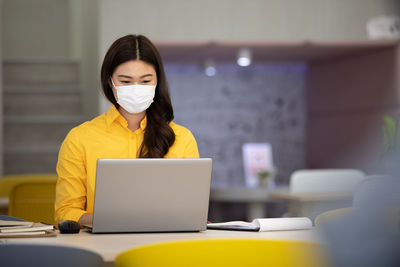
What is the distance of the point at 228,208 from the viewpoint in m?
6.48

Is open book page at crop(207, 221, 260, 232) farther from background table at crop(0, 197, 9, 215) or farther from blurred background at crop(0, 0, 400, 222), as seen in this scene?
blurred background at crop(0, 0, 400, 222)

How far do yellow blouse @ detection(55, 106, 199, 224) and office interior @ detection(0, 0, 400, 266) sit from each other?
2665 millimetres

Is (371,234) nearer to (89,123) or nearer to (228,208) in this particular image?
(89,123)

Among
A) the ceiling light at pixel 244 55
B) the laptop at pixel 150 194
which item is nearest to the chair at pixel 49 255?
the laptop at pixel 150 194

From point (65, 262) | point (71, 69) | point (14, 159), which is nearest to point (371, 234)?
point (65, 262)

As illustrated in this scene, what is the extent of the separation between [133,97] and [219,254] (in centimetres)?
138

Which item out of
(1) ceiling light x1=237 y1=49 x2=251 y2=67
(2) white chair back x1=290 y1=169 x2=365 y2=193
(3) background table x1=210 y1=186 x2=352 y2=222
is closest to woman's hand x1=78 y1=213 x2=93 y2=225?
(3) background table x1=210 y1=186 x2=352 y2=222

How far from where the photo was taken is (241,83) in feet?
21.3

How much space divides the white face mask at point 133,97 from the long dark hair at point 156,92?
87 mm

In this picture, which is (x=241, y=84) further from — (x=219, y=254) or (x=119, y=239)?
(x=219, y=254)

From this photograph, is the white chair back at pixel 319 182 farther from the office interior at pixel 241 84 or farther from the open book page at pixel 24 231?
the open book page at pixel 24 231

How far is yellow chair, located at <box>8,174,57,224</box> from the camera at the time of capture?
3490mm

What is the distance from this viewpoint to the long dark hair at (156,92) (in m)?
2.65

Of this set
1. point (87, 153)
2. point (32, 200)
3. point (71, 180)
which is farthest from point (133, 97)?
point (32, 200)
